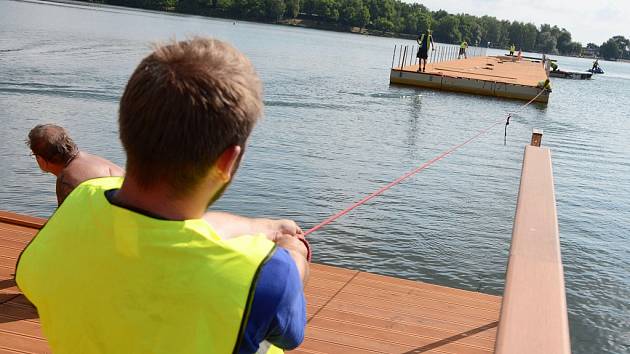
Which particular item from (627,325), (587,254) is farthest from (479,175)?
(627,325)

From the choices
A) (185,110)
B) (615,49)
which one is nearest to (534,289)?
(185,110)

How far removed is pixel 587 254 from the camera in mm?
10523

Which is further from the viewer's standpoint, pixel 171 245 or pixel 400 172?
pixel 400 172

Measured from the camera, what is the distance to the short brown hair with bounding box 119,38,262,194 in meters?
1.17

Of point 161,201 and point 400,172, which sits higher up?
point 161,201

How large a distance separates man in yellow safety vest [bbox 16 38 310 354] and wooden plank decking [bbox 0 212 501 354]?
8.00 ft

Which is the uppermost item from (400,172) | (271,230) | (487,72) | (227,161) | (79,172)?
(227,161)

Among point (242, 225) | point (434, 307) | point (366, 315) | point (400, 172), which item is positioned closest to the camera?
point (242, 225)

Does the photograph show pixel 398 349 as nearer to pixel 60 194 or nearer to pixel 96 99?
pixel 60 194

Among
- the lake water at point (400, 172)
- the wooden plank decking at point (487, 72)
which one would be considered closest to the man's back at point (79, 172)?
the lake water at point (400, 172)

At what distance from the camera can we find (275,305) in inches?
51.2

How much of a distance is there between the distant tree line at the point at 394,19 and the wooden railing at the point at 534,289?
4777 inches

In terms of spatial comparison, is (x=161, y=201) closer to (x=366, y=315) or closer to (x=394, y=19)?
(x=366, y=315)

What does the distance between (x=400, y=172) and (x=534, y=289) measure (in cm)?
1320
